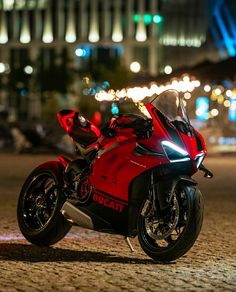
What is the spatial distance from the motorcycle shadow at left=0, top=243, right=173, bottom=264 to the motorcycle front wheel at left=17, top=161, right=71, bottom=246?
0.42 feet

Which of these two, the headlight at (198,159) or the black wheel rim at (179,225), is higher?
the headlight at (198,159)

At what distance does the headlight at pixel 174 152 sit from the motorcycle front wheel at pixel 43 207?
50.5 inches

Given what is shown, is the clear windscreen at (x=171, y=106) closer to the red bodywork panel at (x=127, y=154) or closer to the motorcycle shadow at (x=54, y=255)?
the red bodywork panel at (x=127, y=154)

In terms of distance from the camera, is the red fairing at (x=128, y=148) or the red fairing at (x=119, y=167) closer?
the red fairing at (x=128, y=148)

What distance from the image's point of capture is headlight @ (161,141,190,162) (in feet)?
20.3

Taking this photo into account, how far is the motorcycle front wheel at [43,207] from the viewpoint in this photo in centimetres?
702

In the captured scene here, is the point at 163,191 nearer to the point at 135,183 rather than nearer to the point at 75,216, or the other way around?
the point at 135,183

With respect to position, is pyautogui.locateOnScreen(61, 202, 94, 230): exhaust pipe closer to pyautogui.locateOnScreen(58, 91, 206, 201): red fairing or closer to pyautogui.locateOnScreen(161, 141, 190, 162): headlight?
pyautogui.locateOnScreen(58, 91, 206, 201): red fairing

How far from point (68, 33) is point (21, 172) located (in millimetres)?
72790

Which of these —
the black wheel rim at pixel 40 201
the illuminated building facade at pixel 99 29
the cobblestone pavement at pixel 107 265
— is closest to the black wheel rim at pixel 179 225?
the cobblestone pavement at pixel 107 265

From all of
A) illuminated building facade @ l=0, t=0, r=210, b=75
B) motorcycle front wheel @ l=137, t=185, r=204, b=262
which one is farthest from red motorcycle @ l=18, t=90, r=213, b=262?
illuminated building facade @ l=0, t=0, r=210, b=75

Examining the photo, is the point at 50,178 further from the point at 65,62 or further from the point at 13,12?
the point at 13,12

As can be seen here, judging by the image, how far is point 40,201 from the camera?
7.26m

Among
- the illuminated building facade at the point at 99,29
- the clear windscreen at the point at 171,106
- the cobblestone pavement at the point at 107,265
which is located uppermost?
the illuminated building facade at the point at 99,29
